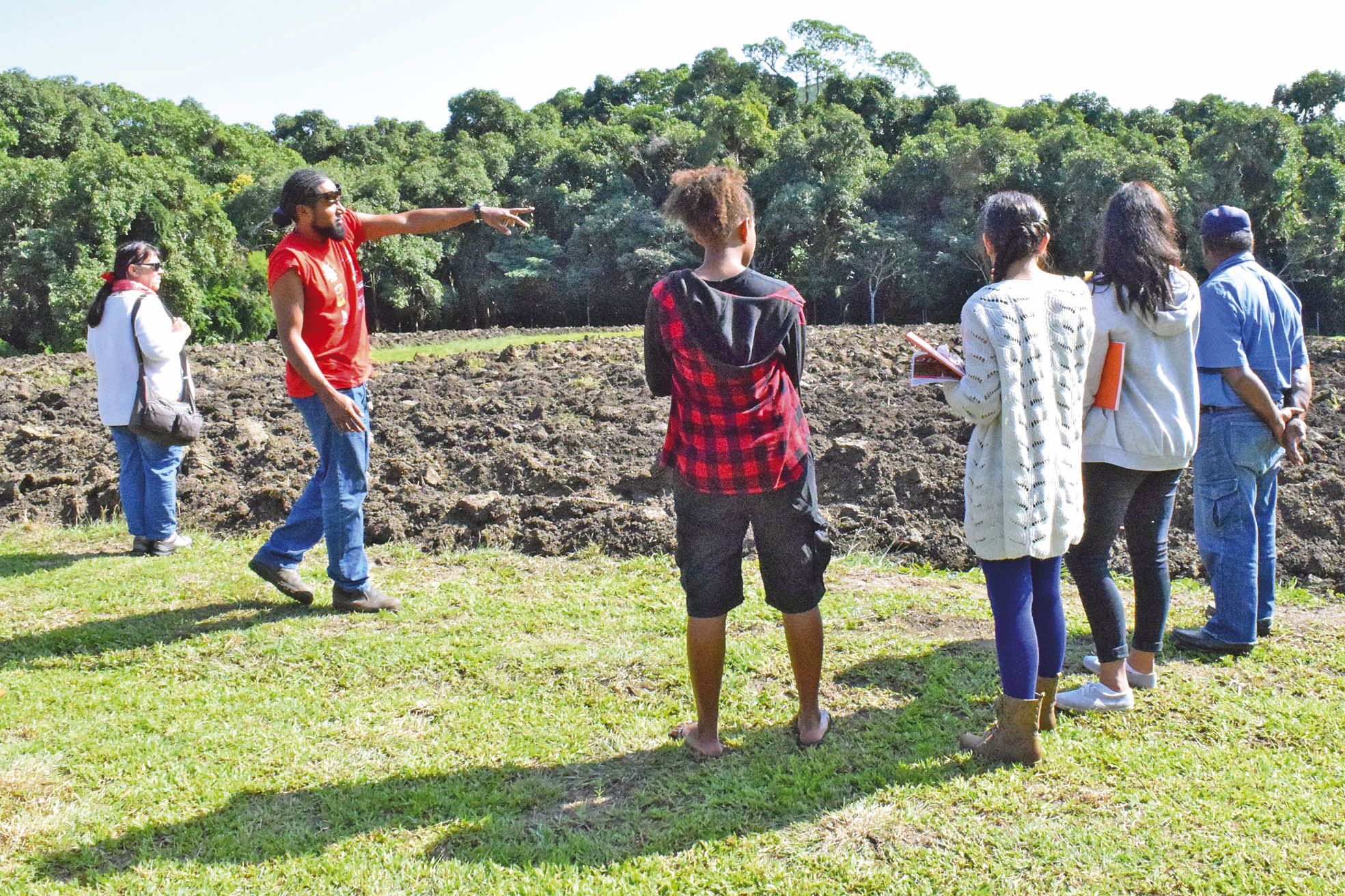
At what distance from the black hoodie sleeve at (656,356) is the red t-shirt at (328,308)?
1.86 metres

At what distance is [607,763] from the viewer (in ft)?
11.2

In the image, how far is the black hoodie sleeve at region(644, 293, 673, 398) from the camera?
3.10 meters

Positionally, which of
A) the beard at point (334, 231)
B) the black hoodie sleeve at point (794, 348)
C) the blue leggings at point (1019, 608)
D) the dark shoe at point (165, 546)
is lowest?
the dark shoe at point (165, 546)

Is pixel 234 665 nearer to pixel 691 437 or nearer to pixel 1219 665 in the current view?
pixel 691 437

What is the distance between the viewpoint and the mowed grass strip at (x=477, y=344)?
703 inches

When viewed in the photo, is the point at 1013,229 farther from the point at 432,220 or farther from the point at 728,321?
the point at 432,220

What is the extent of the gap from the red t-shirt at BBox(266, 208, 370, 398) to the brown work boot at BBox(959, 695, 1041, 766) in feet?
10.1

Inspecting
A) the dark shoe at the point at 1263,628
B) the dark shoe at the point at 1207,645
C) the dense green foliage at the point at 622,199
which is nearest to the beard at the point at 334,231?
the dark shoe at the point at 1207,645

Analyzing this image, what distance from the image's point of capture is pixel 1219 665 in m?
4.05

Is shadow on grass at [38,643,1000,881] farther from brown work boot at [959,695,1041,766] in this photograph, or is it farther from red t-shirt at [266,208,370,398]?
red t-shirt at [266,208,370,398]

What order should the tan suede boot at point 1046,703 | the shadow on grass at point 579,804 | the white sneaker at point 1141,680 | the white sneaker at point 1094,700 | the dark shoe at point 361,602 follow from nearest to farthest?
1. the shadow on grass at point 579,804
2. the tan suede boot at point 1046,703
3. the white sneaker at point 1094,700
4. the white sneaker at point 1141,680
5. the dark shoe at point 361,602

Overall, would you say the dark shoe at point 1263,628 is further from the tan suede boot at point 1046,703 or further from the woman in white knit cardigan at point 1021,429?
the woman in white knit cardigan at point 1021,429

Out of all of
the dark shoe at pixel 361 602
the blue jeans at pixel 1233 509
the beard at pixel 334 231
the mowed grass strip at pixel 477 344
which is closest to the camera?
Answer: the blue jeans at pixel 1233 509

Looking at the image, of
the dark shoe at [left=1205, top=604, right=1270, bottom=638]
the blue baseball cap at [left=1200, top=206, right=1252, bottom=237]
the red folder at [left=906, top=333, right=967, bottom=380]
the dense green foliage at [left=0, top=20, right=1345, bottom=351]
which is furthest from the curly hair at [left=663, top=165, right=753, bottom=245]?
the dense green foliage at [left=0, top=20, right=1345, bottom=351]
